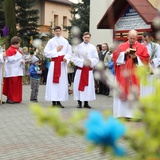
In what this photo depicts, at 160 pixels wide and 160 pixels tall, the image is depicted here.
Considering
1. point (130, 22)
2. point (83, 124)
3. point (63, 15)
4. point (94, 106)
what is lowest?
point (94, 106)

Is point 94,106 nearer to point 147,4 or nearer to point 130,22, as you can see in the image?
point 130,22

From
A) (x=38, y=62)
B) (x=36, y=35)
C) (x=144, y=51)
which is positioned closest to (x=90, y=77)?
(x=38, y=62)

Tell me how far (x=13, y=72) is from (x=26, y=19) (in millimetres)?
28423

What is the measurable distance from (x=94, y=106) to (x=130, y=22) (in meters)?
3.78

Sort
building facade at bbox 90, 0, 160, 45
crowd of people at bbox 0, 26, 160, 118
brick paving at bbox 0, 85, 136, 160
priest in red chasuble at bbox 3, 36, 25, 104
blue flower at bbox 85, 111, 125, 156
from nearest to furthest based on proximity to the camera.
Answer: blue flower at bbox 85, 111, 125, 156 → brick paving at bbox 0, 85, 136, 160 → crowd of people at bbox 0, 26, 160, 118 → priest in red chasuble at bbox 3, 36, 25, 104 → building facade at bbox 90, 0, 160, 45

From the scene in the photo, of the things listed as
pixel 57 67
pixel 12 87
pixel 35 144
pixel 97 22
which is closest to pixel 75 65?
pixel 57 67

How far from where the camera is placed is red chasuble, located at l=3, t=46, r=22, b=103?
15037 mm

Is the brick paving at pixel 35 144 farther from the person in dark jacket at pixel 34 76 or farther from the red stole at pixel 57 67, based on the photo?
the person in dark jacket at pixel 34 76

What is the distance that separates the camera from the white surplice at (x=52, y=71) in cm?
1326

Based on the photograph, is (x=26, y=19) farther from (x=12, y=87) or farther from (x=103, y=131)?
(x=103, y=131)

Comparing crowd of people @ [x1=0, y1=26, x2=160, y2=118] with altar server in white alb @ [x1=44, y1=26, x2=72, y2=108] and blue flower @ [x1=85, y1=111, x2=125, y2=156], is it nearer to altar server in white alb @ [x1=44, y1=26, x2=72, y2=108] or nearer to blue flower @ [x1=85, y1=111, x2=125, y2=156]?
altar server in white alb @ [x1=44, y1=26, x2=72, y2=108]

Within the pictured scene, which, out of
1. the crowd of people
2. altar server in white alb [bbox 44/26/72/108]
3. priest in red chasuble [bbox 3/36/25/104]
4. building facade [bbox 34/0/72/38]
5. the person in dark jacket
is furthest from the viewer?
building facade [bbox 34/0/72/38]

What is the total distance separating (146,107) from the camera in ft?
5.69

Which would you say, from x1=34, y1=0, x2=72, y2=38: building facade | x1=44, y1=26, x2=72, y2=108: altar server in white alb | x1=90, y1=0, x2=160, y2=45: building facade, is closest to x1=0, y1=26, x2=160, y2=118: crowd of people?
x1=44, y1=26, x2=72, y2=108: altar server in white alb
